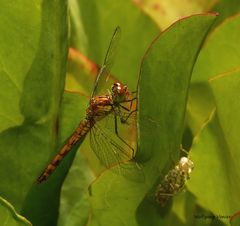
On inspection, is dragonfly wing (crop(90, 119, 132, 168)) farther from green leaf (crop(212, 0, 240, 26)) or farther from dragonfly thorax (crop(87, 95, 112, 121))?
green leaf (crop(212, 0, 240, 26))

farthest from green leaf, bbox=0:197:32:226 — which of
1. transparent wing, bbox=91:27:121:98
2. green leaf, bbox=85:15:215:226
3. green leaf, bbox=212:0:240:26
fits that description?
green leaf, bbox=212:0:240:26

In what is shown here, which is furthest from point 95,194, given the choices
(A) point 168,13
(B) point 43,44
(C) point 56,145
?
(A) point 168,13

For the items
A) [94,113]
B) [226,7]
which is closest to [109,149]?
[94,113]

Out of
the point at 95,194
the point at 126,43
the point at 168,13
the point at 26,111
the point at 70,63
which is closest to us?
the point at 95,194

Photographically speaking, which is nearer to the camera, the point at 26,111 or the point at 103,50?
the point at 26,111

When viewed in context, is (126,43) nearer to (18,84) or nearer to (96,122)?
(96,122)

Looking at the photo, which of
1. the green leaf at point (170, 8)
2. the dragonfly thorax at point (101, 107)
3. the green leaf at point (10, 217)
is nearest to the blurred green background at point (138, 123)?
the green leaf at point (10, 217)
